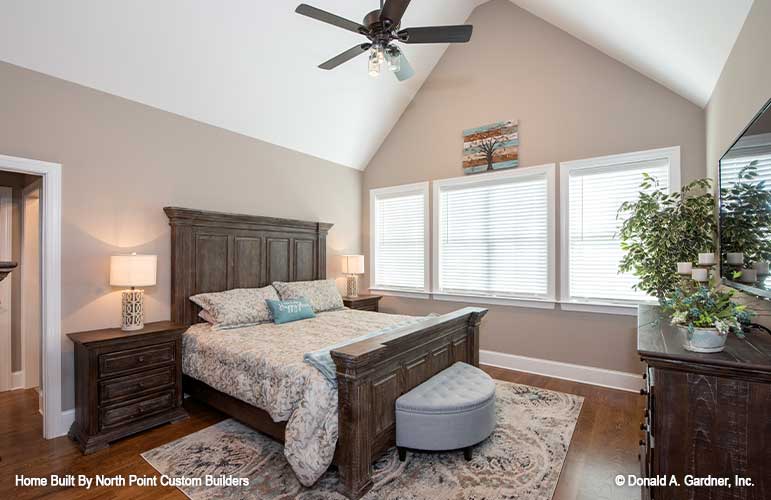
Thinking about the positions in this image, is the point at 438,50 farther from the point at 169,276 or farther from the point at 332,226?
the point at 169,276

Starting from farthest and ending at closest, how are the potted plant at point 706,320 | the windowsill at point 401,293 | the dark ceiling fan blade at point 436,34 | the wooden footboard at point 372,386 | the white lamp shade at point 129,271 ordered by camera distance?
the windowsill at point 401,293 < the white lamp shade at point 129,271 < the dark ceiling fan blade at point 436,34 < the wooden footboard at point 372,386 < the potted plant at point 706,320

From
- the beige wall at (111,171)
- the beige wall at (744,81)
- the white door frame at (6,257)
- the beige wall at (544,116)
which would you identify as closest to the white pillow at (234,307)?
the beige wall at (111,171)

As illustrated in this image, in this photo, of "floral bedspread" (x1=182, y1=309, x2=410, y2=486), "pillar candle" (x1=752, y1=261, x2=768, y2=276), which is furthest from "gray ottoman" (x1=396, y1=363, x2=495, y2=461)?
"pillar candle" (x1=752, y1=261, x2=768, y2=276)

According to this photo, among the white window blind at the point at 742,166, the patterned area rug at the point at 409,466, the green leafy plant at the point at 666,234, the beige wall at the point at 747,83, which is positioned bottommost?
the patterned area rug at the point at 409,466

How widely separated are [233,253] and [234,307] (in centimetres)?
77

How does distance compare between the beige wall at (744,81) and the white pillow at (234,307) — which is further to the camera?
the white pillow at (234,307)

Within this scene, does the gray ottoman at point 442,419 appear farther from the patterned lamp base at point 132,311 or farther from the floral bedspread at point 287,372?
the patterned lamp base at point 132,311

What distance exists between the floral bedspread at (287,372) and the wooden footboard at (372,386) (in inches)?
4.7

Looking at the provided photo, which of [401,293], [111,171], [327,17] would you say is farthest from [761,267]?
[111,171]

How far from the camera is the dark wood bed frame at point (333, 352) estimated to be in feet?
6.92

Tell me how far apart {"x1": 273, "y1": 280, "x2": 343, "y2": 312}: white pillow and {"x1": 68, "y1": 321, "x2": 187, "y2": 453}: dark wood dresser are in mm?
1246

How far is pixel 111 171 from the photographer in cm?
323

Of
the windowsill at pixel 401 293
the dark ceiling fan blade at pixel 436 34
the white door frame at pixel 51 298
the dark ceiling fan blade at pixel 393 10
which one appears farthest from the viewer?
the windowsill at pixel 401 293

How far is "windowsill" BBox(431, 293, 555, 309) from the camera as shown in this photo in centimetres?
421
